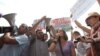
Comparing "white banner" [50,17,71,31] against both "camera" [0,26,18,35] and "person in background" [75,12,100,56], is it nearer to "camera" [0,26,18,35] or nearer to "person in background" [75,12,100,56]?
"camera" [0,26,18,35]

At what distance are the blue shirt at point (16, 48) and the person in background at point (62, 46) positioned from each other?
611 mm

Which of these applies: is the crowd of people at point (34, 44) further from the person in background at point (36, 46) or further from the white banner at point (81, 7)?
the white banner at point (81, 7)

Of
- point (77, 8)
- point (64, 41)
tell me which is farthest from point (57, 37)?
point (77, 8)

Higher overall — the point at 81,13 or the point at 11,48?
the point at 81,13

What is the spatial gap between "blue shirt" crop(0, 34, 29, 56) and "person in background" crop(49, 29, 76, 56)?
61cm

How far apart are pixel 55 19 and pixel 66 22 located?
375mm

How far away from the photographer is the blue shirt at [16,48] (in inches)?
173

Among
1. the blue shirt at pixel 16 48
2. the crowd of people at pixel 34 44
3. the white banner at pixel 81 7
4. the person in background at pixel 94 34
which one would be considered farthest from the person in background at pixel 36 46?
the person in background at pixel 94 34

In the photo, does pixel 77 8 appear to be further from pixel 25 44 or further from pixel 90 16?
pixel 25 44

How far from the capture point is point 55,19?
717 cm

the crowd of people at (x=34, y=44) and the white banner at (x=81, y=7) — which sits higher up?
the white banner at (x=81, y=7)

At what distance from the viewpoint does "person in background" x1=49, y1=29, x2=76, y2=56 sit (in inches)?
175

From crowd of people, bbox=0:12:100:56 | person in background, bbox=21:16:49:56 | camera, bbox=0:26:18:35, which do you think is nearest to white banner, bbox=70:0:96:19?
crowd of people, bbox=0:12:100:56

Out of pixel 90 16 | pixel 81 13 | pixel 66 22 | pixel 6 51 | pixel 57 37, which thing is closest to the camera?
pixel 90 16
